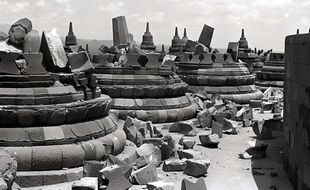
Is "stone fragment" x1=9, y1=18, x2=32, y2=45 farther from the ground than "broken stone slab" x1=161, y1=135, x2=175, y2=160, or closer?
farther from the ground

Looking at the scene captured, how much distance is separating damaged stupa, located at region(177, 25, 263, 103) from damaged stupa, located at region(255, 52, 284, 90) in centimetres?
340

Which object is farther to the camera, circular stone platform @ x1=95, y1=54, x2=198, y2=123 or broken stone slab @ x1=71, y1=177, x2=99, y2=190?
circular stone platform @ x1=95, y1=54, x2=198, y2=123

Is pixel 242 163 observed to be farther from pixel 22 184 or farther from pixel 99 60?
pixel 99 60

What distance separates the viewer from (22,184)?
633 cm

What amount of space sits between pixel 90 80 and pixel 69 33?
2439 cm

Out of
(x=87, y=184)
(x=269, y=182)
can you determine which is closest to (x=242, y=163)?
(x=269, y=182)

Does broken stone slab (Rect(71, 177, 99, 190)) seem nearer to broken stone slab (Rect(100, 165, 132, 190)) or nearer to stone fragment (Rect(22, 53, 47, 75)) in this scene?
broken stone slab (Rect(100, 165, 132, 190))

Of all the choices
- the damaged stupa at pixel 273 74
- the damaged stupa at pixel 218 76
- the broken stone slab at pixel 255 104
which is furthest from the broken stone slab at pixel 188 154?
the damaged stupa at pixel 273 74

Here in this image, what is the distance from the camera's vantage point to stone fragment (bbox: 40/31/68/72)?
806 cm

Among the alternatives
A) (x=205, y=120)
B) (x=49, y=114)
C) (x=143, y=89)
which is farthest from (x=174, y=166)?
(x=205, y=120)

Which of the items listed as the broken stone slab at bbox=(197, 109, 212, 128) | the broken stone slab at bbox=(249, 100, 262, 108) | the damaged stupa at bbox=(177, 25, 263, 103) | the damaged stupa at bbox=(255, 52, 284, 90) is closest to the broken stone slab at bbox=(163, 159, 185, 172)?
the broken stone slab at bbox=(197, 109, 212, 128)

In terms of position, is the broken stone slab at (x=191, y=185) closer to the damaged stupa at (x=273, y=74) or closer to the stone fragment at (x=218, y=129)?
the stone fragment at (x=218, y=129)

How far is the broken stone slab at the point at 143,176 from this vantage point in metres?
6.73

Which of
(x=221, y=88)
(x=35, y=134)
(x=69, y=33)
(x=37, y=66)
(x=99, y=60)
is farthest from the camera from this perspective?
(x=69, y=33)
